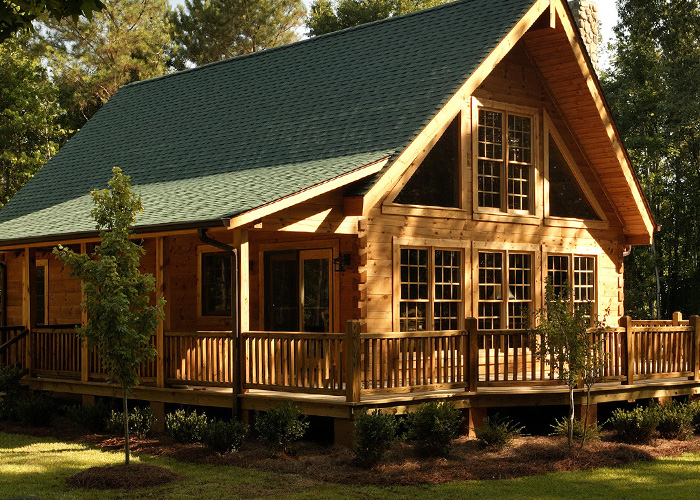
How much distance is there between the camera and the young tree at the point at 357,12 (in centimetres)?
4612

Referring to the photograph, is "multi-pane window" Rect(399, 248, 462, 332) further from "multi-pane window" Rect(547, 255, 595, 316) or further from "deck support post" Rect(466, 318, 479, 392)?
"multi-pane window" Rect(547, 255, 595, 316)

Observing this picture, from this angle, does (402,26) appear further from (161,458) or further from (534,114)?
(161,458)

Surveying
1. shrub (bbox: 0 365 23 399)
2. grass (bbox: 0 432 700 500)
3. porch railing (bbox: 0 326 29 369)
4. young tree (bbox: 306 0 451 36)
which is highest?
young tree (bbox: 306 0 451 36)

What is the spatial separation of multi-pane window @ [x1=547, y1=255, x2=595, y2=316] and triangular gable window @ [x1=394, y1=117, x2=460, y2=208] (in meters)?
2.93

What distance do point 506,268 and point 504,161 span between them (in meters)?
2.00

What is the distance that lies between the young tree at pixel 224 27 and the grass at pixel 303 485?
1435 inches

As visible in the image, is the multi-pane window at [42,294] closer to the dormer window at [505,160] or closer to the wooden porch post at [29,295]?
the wooden porch post at [29,295]

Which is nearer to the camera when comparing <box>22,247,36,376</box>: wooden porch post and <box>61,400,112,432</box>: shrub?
<box>61,400,112,432</box>: shrub

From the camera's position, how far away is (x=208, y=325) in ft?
60.1

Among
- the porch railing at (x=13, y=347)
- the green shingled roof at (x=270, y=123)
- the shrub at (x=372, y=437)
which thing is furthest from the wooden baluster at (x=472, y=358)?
the porch railing at (x=13, y=347)

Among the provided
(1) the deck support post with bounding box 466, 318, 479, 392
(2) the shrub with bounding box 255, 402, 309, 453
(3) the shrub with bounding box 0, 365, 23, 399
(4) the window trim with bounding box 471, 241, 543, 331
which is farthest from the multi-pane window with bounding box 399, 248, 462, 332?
(3) the shrub with bounding box 0, 365, 23, 399

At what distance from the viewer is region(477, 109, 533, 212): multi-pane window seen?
17469 mm

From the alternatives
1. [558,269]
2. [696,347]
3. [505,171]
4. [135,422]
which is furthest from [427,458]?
[558,269]

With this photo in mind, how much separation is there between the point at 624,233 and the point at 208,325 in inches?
346
